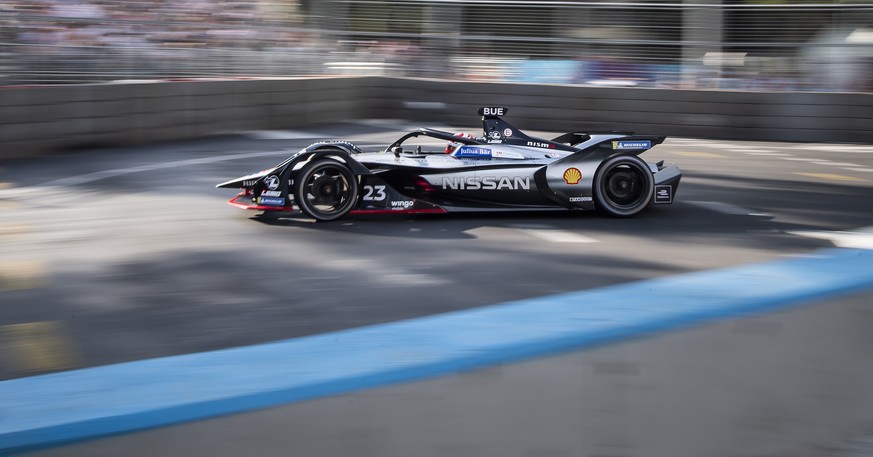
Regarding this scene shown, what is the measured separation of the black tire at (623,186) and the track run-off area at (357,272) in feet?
0.42

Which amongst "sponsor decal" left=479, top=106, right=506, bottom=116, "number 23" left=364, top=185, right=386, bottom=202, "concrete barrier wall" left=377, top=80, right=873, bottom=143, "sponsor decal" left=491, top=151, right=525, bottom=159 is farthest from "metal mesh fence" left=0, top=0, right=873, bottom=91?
"sponsor decal" left=491, top=151, right=525, bottom=159

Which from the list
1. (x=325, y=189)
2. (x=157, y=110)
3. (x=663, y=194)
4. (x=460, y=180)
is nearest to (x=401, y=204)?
(x=460, y=180)

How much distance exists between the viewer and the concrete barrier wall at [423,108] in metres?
13.1

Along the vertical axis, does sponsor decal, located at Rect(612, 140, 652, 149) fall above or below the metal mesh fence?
below

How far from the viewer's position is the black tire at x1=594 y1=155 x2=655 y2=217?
798 cm

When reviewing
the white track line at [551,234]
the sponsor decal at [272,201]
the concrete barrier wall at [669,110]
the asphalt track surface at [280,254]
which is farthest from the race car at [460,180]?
the concrete barrier wall at [669,110]

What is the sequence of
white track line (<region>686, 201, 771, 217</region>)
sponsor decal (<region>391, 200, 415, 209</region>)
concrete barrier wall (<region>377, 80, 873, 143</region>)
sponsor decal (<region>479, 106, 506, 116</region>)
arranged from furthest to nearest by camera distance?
concrete barrier wall (<region>377, 80, 873, 143</region>) < sponsor decal (<region>479, 106, 506, 116</region>) < white track line (<region>686, 201, 771, 217</region>) < sponsor decal (<region>391, 200, 415, 209</region>)

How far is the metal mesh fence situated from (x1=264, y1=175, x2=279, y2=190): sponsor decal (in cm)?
714

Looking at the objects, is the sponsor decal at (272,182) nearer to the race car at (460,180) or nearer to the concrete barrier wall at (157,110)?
the race car at (460,180)

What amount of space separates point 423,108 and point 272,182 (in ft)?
31.6

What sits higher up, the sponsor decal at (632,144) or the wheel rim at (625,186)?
the sponsor decal at (632,144)

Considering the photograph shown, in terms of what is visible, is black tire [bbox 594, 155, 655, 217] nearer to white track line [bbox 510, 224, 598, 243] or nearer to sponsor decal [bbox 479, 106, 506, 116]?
white track line [bbox 510, 224, 598, 243]

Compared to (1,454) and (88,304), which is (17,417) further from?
(88,304)

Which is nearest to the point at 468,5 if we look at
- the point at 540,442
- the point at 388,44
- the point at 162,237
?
the point at 388,44
